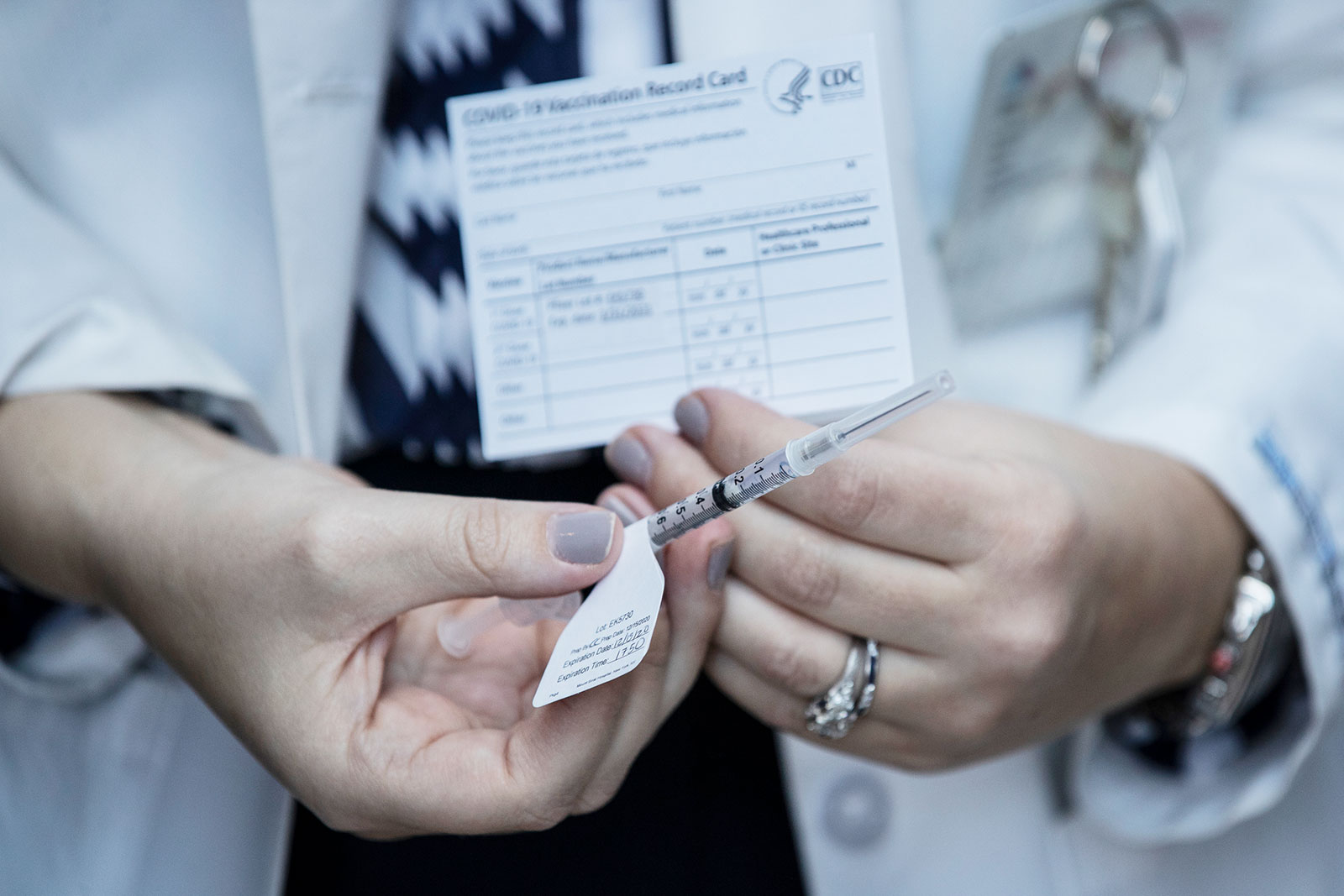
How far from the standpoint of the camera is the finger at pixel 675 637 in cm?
49

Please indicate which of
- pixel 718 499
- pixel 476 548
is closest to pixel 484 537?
pixel 476 548

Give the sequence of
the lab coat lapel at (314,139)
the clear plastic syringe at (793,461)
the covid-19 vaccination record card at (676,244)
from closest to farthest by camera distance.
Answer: the clear plastic syringe at (793,461), the covid-19 vaccination record card at (676,244), the lab coat lapel at (314,139)

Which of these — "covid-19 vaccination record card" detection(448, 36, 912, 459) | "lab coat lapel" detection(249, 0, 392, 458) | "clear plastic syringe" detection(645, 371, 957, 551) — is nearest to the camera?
"clear plastic syringe" detection(645, 371, 957, 551)

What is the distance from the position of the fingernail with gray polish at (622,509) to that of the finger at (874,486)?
68mm

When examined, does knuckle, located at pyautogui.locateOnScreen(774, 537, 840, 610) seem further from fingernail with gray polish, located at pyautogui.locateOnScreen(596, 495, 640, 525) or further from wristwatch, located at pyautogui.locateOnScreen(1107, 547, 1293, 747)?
wristwatch, located at pyautogui.locateOnScreen(1107, 547, 1293, 747)

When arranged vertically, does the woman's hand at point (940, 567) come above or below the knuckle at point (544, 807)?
above

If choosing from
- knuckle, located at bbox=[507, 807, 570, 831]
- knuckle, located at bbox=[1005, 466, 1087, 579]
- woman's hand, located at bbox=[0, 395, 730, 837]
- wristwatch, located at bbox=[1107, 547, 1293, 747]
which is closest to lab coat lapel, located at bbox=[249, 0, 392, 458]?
woman's hand, located at bbox=[0, 395, 730, 837]

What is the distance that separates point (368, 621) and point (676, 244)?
28 centimetres

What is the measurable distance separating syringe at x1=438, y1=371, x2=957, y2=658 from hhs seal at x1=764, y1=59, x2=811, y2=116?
0.19m

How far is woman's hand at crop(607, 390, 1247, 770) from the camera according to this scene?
1.69 feet

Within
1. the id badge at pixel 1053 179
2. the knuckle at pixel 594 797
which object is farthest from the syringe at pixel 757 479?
the id badge at pixel 1053 179

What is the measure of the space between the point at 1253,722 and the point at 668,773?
53cm

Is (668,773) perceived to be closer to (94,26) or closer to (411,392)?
(411,392)

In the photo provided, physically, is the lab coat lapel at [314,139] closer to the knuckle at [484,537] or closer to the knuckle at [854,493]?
the knuckle at [484,537]
